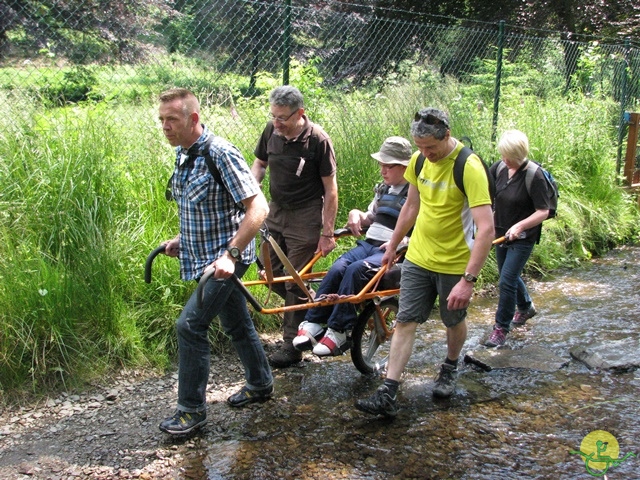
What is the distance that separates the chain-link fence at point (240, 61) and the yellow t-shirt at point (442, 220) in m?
2.55

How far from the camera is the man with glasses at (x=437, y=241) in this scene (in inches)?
154

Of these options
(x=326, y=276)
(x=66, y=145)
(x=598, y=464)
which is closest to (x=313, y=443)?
(x=326, y=276)

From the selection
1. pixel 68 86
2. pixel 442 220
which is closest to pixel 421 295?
pixel 442 220

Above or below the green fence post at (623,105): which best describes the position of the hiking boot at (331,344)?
below

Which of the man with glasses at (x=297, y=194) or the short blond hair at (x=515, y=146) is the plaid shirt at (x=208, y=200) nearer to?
the man with glasses at (x=297, y=194)

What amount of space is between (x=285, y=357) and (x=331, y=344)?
2.26ft

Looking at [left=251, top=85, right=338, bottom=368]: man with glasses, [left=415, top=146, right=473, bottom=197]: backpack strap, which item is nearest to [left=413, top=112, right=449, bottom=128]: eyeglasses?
[left=415, top=146, right=473, bottom=197]: backpack strap

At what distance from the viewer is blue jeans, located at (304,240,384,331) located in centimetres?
454

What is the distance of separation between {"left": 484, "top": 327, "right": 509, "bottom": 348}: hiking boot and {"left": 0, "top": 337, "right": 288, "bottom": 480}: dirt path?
2.22m

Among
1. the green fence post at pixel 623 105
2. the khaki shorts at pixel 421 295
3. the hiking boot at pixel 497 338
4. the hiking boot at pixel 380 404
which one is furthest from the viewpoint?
the green fence post at pixel 623 105

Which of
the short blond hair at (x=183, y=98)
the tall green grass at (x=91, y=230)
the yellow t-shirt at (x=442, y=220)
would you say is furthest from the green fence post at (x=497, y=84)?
the short blond hair at (x=183, y=98)

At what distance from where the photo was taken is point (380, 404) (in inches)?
161

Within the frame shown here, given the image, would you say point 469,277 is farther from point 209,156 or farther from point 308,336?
point 209,156

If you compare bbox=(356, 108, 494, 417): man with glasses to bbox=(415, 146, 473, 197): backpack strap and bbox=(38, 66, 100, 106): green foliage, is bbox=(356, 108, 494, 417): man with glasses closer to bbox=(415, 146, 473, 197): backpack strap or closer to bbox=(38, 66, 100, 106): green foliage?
bbox=(415, 146, 473, 197): backpack strap
